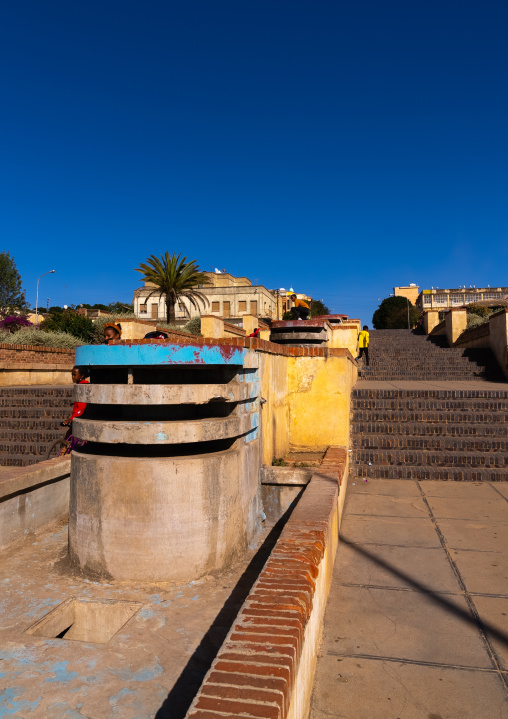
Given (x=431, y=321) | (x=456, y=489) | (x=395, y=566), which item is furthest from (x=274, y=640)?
(x=431, y=321)

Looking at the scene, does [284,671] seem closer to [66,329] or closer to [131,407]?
[131,407]

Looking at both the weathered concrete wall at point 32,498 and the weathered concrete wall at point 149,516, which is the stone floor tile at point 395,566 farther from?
the weathered concrete wall at point 32,498

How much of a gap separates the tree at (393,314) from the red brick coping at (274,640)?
54.9m

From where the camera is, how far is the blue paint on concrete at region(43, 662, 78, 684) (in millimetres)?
2297

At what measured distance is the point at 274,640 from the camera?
75.4 inches

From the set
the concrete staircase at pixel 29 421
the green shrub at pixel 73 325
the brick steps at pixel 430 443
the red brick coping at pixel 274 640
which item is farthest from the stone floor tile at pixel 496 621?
the green shrub at pixel 73 325

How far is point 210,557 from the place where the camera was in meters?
3.44

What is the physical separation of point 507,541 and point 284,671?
310 centimetres

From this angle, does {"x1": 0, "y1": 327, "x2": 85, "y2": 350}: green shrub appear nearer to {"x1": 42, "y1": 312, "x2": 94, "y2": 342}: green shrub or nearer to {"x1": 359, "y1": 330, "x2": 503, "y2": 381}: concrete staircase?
{"x1": 359, "y1": 330, "x2": 503, "y2": 381}: concrete staircase

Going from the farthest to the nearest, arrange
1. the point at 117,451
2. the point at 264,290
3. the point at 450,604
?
the point at 264,290, the point at 117,451, the point at 450,604

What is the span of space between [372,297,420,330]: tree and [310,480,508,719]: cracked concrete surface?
53.2m

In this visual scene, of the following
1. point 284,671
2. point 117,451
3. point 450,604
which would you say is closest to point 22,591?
point 117,451

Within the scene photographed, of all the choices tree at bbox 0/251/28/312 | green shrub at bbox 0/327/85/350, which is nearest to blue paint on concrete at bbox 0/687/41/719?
green shrub at bbox 0/327/85/350

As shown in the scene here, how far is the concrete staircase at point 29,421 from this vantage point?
7.49 metres
